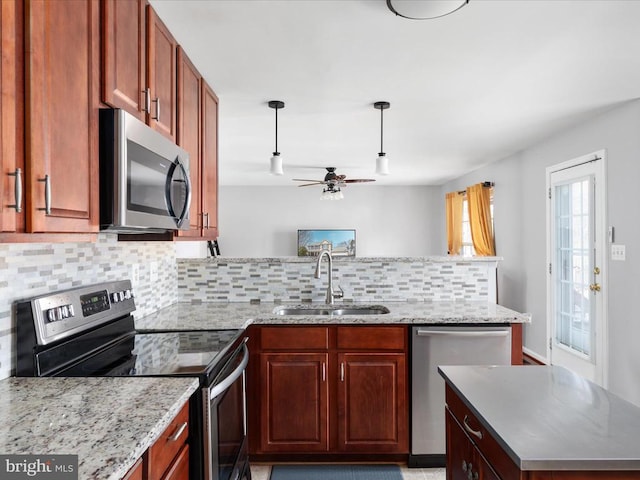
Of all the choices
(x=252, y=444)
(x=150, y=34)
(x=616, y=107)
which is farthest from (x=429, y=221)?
(x=150, y=34)

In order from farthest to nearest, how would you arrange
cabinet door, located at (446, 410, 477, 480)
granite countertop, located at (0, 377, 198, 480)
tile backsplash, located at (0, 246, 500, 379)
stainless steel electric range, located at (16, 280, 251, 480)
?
tile backsplash, located at (0, 246, 500, 379), stainless steel electric range, located at (16, 280, 251, 480), cabinet door, located at (446, 410, 477, 480), granite countertop, located at (0, 377, 198, 480)

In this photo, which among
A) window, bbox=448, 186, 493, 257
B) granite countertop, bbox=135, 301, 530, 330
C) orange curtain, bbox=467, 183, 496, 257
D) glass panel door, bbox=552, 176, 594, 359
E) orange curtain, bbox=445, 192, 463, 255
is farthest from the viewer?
orange curtain, bbox=445, 192, 463, 255

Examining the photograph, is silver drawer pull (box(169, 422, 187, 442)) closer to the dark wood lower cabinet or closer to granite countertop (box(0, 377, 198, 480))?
granite countertop (box(0, 377, 198, 480))

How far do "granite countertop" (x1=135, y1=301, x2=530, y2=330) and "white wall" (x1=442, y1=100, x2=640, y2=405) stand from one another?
54.6 inches

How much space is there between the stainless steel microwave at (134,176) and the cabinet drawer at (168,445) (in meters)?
0.63

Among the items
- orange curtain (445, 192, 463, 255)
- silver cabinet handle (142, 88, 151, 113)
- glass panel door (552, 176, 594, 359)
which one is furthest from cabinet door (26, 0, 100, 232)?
orange curtain (445, 192, 463, 255)

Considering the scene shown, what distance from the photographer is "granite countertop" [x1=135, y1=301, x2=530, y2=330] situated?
226 cm

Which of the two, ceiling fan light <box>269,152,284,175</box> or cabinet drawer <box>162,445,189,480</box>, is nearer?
cabinet drawer <box>162,445,189,480</box>

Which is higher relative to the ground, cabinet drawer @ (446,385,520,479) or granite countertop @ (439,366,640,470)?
granite countertop @ (439,366,640,470)

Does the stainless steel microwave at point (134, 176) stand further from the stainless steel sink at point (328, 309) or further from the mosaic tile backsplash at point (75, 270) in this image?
the stainless steel sink at point (328, 309)

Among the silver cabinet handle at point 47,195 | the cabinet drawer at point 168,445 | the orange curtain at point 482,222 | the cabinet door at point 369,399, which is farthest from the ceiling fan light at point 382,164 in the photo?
the orange curtain at point 482,222

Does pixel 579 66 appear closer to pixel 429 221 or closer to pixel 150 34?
pixel 150 34

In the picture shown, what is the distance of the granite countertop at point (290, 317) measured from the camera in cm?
226

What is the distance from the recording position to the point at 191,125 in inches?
90.4
